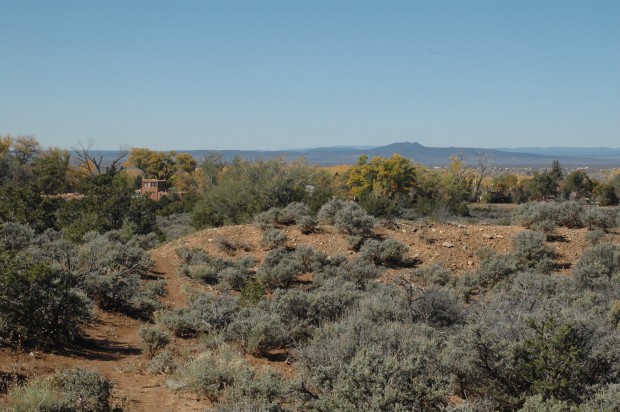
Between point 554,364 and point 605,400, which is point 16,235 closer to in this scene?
point 554,364

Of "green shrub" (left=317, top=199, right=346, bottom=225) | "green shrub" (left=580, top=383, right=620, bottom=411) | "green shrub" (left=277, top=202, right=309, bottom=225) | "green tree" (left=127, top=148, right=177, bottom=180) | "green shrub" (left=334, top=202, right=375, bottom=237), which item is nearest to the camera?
"green shrub" (left=580, top=383, right=620, bottom=411)

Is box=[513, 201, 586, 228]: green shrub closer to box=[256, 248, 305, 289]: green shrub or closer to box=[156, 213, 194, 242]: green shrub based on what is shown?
box=[256, 248, 305, 289]: green shrub

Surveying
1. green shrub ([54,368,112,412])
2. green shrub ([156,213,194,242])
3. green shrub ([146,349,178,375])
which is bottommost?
green shrub ([156,213,194,242])

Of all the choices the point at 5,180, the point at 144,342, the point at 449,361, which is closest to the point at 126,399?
the point at 144,342

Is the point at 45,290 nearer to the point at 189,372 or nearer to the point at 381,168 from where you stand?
the point at 189,372

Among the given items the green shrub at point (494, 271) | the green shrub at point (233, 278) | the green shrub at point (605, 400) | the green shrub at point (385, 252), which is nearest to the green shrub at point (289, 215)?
the green shrub at point (385, 252)

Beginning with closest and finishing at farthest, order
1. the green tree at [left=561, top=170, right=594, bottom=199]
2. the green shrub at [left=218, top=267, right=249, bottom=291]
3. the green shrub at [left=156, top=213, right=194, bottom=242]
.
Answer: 1. the green shrub at [left=218, top=267, right=249, bottom=291]
2. the green shrub at [left=156, top=213, right=194, bottom=242]
3. the green tree at [left=561, top=170, right=594, bottom=199]

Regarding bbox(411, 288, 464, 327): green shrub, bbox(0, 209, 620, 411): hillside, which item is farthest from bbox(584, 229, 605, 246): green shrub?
bbox(411, 288, 464, 327): green shrub

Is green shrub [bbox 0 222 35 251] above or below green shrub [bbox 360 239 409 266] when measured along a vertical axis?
above

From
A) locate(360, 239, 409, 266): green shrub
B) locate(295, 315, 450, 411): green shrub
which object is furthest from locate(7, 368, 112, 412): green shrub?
locate(360, 239, 409, 266): green shrub

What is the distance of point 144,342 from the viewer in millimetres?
9891

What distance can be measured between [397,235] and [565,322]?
44.8 ft

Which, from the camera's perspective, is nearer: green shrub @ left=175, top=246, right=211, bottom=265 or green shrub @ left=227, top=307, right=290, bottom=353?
green shrub @ left=227, top=307, right=290, bottom=353

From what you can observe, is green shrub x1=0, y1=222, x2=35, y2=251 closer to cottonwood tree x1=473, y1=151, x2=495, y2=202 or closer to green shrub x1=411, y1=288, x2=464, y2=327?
green shrub x1=411, y1=288, x2=464, y2=327
